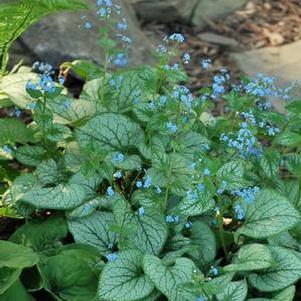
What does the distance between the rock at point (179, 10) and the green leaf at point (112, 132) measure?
6.71 feet

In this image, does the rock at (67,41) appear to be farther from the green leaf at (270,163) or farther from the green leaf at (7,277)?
the green leaf at (7,277)

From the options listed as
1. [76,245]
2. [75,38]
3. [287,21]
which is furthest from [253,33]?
[76,245]

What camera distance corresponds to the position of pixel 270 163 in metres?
2.52

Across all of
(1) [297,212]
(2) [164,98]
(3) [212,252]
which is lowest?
(3) [212,252]

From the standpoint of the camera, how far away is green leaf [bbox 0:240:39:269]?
7.09 ft

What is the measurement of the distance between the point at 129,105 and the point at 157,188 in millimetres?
556

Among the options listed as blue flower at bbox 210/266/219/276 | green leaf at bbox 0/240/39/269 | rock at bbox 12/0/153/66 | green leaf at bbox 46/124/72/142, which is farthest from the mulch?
green leaf at bbox 0/240/39/269

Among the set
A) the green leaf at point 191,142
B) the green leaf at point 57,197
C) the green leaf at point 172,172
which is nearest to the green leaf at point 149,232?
the green leaf at point 172,172

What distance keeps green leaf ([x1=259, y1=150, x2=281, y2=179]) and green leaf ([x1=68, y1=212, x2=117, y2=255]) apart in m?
0.56

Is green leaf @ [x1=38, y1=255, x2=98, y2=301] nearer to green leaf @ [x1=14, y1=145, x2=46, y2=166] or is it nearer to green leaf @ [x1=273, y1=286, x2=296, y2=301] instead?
green leaf @ [x1=14, y1=145, x2=46, y2=166]

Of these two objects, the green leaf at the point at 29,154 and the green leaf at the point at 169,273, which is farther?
the green leaf at the point at 29,154

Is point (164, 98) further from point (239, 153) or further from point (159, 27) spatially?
point (159, 27)

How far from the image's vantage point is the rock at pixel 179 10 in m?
4.55

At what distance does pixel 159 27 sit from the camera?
4.55 metres
